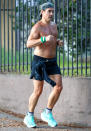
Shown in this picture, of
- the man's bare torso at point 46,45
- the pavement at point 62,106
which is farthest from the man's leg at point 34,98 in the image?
the man's bare torso at point 46,45

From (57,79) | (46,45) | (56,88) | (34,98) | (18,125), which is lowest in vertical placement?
(18,125)

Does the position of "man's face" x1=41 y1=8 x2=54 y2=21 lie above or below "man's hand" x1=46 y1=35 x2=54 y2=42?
above

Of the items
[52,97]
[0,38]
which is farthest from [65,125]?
[0,38]

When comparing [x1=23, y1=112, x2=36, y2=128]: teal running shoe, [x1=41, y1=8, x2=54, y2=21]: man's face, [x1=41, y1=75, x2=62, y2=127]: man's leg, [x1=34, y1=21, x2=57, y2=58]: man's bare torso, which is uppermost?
[x1=41, y1=8, x2=54, y2=21]: man's face

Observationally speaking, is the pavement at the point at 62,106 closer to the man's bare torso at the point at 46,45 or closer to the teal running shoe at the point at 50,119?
the teal running shoe at the point at 50,119

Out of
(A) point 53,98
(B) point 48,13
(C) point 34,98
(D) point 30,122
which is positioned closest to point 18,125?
(D) point 30,122

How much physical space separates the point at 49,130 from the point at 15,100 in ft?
4.60

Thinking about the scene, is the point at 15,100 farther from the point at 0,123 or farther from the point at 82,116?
the point at 82,116

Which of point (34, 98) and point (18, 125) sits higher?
point (34, 98)

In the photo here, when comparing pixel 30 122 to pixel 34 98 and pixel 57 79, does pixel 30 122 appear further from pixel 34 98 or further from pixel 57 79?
pixel 57 79

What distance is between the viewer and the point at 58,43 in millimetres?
6234

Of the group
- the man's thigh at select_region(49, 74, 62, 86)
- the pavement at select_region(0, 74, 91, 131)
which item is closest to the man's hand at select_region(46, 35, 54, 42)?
the man's thigh at select_region(49, 74, 62, 86)

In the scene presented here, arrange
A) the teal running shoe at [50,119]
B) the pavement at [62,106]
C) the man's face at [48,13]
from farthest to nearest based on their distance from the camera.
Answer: the pavement at [62,106], the teal running shoe at [50,119], the man's face at [48,13]

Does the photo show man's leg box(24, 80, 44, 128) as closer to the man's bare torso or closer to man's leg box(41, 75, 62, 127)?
man's leg box(41, 75, 62, 127)
